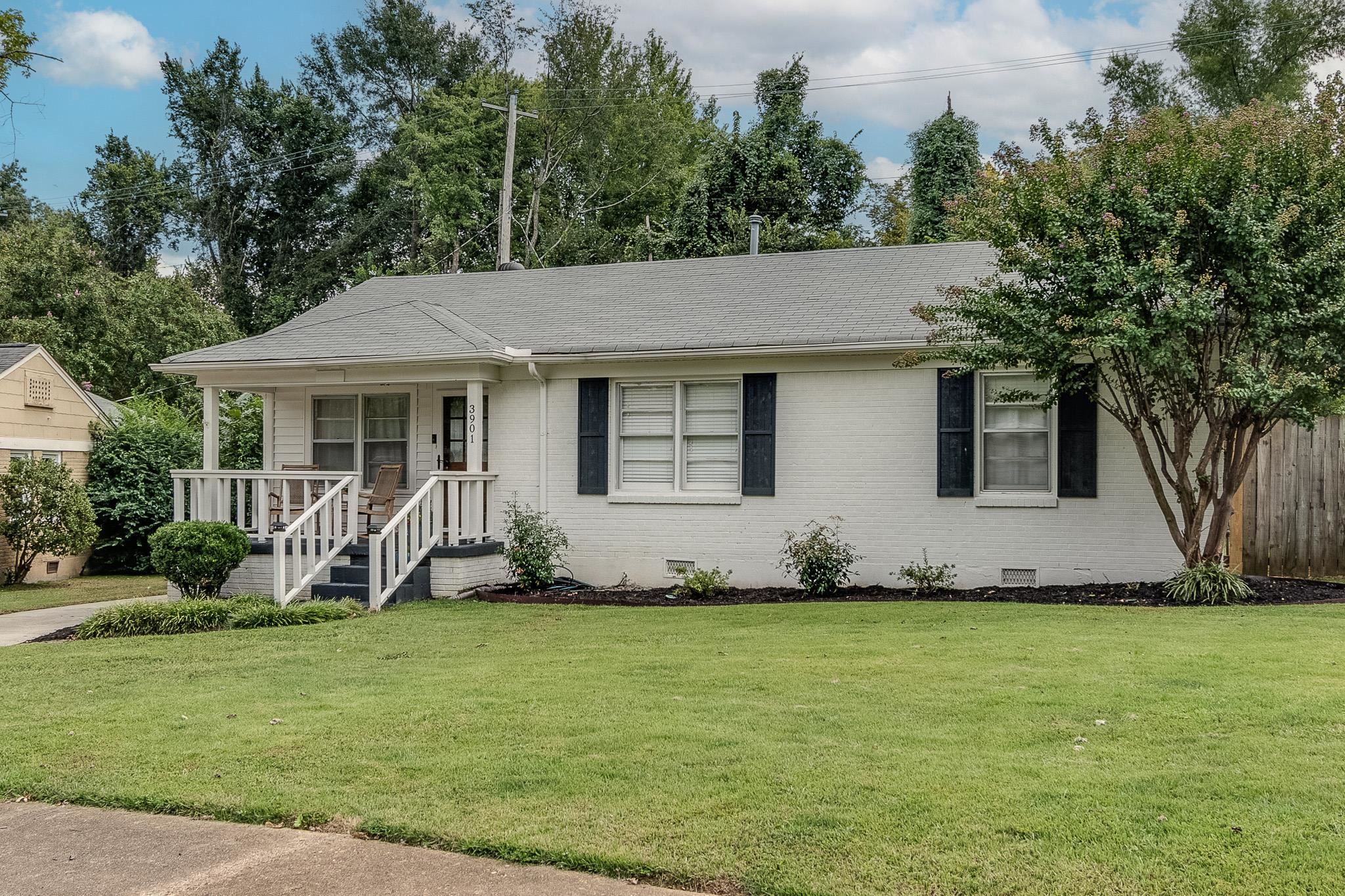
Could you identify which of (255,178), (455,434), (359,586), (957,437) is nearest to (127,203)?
(255,178)

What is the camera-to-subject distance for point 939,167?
2512 cm

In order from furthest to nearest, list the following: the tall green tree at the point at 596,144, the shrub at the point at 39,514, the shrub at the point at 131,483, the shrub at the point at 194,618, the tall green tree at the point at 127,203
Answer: the tall green tree at the point at 127,203
the tall green tree at the point at 596,144
the shrub at the point at 131,483
the shrub at the point at 39,514
the shrub at the point at 194,618

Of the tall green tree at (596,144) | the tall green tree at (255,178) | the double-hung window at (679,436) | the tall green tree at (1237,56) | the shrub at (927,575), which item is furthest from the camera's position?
the tall green tree at (255,178)

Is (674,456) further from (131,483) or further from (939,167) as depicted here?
(939,167)

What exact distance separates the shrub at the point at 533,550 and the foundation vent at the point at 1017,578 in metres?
5.04

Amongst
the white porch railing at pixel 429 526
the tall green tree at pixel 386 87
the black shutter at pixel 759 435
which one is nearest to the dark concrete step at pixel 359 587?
the white porch railing at pixel 429 526

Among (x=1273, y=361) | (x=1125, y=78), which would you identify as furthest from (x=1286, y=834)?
(x=1125, y=78)

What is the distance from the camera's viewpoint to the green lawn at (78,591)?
14.8 metres

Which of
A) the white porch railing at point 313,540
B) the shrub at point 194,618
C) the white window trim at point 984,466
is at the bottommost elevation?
the shrub at point 194,618

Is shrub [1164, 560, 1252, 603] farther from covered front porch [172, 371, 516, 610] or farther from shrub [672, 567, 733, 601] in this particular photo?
covered front porch [172, 371, 516, 610]

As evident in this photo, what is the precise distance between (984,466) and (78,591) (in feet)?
42.3

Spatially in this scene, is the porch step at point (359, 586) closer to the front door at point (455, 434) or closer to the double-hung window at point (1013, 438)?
the front door at point (455, 434)

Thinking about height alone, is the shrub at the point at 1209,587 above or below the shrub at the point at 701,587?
above

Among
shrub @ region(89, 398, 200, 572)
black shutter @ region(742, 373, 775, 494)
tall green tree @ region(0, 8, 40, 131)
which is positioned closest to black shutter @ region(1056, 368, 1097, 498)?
black shutter @ region(742, 373, 775, 494)
